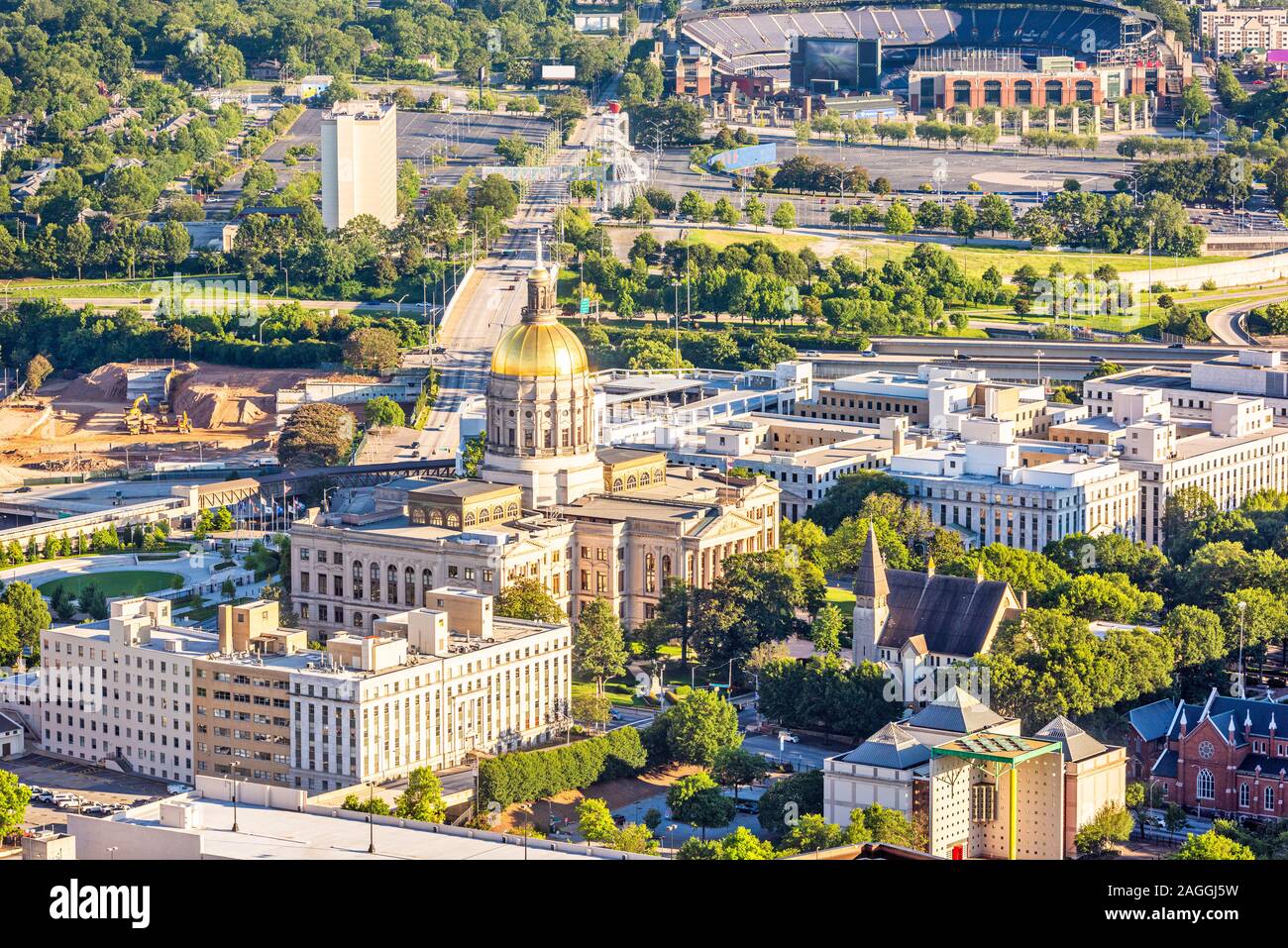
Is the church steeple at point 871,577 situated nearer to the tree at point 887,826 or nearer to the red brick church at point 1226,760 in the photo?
the red brick church at point 1226,760

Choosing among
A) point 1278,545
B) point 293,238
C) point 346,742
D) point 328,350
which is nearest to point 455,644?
point 346,742

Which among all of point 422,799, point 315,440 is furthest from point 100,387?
point 422,799

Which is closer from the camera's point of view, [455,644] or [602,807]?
[602,807]

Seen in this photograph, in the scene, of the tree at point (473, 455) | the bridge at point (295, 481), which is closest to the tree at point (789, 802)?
the tree at point (473, 455)

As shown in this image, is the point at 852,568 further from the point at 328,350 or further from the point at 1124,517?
the point at 328,350

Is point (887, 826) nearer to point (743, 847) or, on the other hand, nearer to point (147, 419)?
point (743, 847)

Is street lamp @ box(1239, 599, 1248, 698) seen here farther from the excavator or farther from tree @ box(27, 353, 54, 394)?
tree @ box(27, 353, 54, 394)
